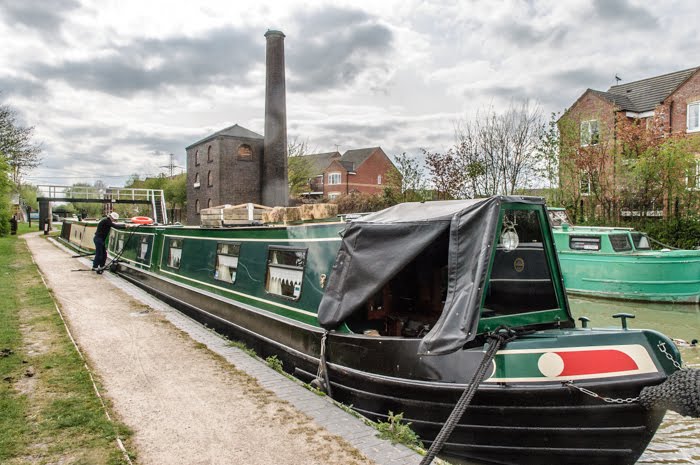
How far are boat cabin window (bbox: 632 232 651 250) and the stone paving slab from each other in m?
12.2

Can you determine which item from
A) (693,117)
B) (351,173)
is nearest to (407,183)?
(693,117)

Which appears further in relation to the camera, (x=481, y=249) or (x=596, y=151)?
(x=596, y=151)

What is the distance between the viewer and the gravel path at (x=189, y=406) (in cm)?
352

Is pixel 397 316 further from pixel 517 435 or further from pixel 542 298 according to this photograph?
pixel 517 435

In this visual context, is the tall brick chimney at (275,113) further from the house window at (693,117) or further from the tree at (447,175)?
the house window at (693,117)

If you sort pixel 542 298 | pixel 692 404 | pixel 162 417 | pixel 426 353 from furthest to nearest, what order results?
pixel 542 298, pixel 162 417, pixel 426 353, pixel 692 404

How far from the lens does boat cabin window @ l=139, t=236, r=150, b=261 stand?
1209 centimetres

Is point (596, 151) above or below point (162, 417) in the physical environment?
above

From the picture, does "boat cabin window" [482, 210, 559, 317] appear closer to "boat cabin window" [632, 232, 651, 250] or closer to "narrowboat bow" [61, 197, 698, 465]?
"narrowboat bow" [61, 197, 698, 465]

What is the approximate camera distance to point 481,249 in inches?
153

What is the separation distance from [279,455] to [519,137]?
20709 millimetres

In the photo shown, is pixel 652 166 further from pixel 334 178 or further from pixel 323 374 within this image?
pixel 334 178

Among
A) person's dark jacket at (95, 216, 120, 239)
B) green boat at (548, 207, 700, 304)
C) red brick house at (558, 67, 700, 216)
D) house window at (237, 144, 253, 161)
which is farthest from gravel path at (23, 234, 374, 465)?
house window at (237, 144, 253, 161)

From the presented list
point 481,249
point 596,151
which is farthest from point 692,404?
point 596,151
